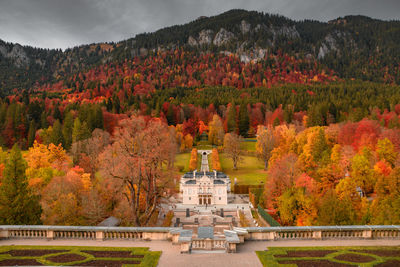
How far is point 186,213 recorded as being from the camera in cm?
5922

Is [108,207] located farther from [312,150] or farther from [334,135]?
[334,135]

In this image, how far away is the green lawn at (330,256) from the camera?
46.6 ft

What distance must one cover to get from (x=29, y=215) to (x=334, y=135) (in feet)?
213

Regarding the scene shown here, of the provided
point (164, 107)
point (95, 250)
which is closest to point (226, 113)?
point (164, 107)

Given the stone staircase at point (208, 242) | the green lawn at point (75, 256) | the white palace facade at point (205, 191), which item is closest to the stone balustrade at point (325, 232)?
the stone staircase at point (208, 242)

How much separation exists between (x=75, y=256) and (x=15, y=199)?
618 inches

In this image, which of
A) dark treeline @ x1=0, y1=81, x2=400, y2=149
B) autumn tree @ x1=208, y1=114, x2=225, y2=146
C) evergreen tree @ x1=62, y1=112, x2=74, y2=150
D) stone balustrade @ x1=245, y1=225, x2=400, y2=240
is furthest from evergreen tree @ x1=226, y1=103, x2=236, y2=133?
stone balustrade @ x1=245, y1=225, x2=400, y2=240

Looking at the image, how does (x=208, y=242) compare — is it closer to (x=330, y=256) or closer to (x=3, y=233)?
(x=330, y=256)

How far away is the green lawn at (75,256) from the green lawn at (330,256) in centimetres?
584

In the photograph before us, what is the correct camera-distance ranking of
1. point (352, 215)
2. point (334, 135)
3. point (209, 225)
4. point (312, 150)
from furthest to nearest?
1. point (334, 135)
2. point (312, 150)
3. point (209, 225)
4. point (352, 215)

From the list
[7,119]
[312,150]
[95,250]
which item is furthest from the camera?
[7,119]

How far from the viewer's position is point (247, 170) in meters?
87.2

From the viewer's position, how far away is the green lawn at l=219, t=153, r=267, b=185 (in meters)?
77.3

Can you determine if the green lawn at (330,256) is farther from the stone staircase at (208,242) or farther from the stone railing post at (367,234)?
the stone railing post at (367,234)
